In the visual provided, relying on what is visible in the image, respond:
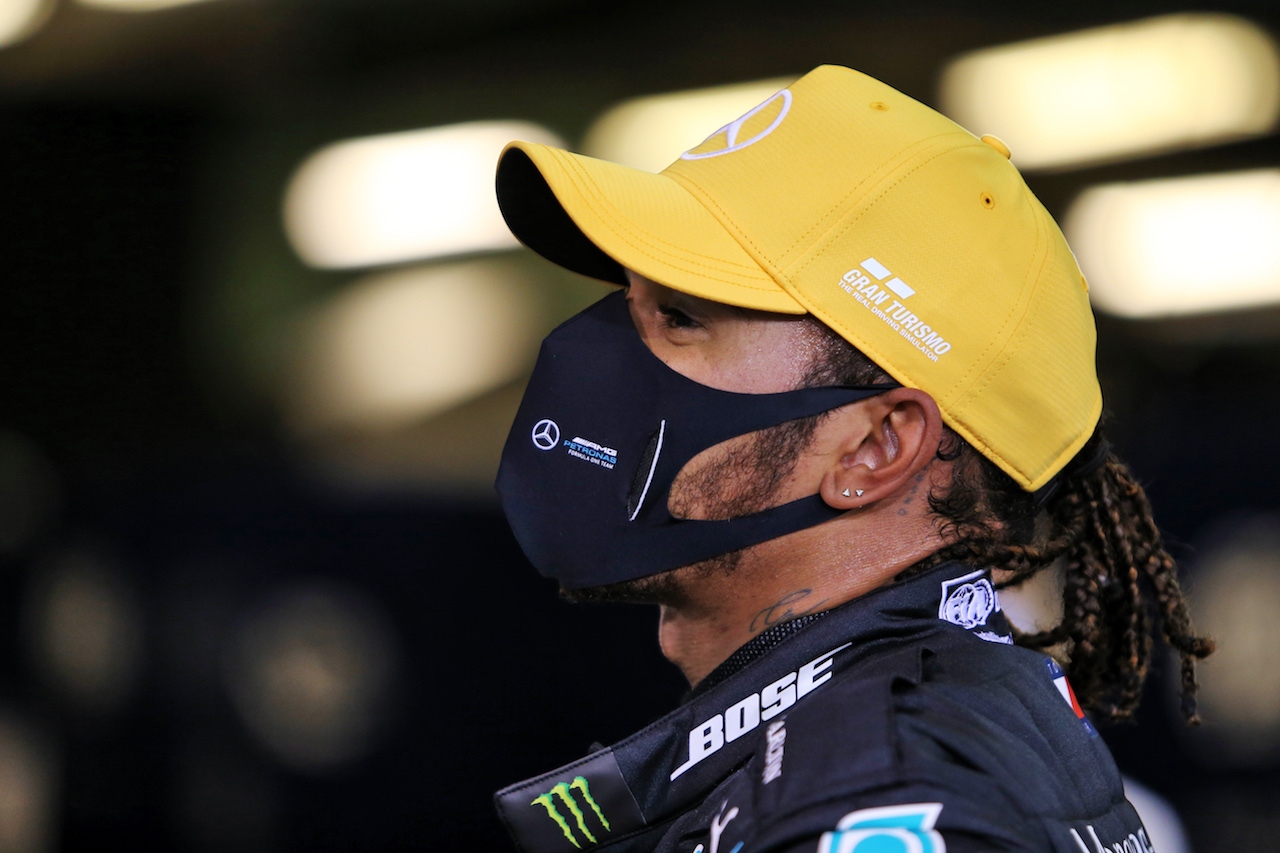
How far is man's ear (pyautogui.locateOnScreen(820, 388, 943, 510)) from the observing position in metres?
1.01

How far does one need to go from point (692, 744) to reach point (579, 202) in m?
0.57

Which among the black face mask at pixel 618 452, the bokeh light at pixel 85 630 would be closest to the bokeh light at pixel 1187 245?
the black face mask at pixel 618 452

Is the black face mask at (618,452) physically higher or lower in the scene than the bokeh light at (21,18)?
lower

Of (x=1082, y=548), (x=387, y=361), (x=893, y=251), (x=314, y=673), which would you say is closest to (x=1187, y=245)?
(x=1082, y=548)

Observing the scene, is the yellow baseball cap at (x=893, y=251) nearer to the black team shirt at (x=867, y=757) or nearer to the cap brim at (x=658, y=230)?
the cap brim at (x=658, y=230)

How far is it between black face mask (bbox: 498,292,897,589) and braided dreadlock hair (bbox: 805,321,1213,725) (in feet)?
0.37

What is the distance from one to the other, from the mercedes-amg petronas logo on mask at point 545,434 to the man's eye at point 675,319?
0.55 feet

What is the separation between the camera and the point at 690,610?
3.64 feet

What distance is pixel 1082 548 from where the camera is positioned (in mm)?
1241

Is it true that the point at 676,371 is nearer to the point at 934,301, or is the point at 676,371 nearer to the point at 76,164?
the point at 934,301

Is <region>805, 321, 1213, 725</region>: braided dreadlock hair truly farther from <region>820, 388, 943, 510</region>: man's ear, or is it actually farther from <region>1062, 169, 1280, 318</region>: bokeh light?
<region>1062, 169, 1280, 318</region>: bokeh light

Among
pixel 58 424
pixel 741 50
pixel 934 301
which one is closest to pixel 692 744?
pixel 934 301

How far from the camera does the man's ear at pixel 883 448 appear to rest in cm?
101

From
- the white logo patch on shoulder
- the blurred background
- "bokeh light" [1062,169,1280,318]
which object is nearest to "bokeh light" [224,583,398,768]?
the blurred background
